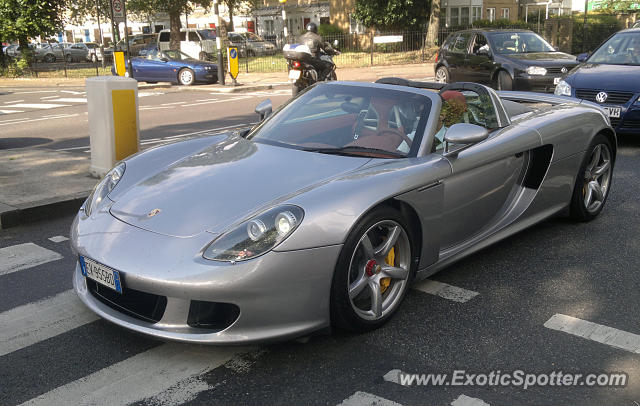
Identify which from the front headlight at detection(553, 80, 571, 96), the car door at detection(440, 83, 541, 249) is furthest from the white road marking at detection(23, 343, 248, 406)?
the front headlight at detection(553, 80, 571, 96)

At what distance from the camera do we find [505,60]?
1366 centimetres

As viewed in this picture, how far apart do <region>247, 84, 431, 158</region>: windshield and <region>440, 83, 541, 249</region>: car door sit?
264 mm

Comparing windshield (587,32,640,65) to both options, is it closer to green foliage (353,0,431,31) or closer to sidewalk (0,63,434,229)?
sidewalk (0,63,434,229)

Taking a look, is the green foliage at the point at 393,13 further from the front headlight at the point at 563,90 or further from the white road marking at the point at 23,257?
the white road marking at the point at 23,257

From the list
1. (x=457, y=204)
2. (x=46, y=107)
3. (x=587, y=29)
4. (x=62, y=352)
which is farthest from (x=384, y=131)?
(x=587, y=29)

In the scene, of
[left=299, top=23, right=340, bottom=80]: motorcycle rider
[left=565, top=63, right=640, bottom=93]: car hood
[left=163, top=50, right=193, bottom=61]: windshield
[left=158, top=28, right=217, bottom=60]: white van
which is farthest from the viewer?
[left=158, top=28, right=217, bottom=60]: white van

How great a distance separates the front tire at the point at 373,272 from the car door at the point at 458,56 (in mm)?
12405

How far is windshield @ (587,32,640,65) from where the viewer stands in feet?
31.4

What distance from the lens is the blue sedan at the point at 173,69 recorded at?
22.0 m

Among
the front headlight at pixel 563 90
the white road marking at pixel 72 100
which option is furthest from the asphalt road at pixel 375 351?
the white road marking at pixel 72 100

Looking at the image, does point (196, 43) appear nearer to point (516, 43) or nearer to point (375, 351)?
point (516, 43)

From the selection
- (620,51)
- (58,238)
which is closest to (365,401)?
(58,238)

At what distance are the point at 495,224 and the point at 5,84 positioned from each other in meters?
24.9

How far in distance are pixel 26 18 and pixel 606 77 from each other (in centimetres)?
2347
